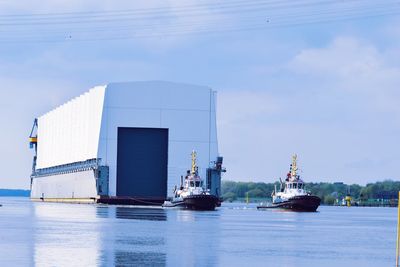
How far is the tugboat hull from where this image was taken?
10004cm

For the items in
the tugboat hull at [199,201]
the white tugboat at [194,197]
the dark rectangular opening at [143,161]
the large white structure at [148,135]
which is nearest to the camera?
the tugboat hull at [199,201]

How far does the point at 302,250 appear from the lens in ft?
139

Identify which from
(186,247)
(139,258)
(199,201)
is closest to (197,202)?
(199,201)

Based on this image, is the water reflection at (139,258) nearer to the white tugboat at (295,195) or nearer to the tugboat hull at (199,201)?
the tugboat hull at (199,201)

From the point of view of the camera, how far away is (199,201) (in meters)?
100

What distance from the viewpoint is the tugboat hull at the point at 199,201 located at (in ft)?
328

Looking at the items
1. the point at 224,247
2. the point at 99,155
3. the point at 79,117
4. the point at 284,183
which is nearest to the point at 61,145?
the point at 79,117

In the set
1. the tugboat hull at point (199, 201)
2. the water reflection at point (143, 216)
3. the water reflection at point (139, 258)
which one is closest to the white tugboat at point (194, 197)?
the tugboat hull at point (199, 201)

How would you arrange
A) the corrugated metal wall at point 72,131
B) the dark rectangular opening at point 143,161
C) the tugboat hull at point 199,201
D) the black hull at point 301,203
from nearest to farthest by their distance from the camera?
the tugboat hull at point 199,201, the black hull at point 301,203, the dark rectangular opening at point 143,161, the corrugated metal wall at point 72,131

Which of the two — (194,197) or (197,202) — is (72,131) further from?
(194,197)

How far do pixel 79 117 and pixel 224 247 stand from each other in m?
94.4

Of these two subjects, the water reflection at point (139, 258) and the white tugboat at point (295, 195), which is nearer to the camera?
the water reflection at point (139, 258)

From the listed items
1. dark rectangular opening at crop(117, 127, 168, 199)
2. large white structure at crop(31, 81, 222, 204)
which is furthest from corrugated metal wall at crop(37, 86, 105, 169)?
dark rectangular opening at crop(117, 127, 168, 199)

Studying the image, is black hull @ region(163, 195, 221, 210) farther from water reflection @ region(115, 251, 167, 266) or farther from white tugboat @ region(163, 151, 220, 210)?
water reflection @ region(115, 251, 167, 266)
